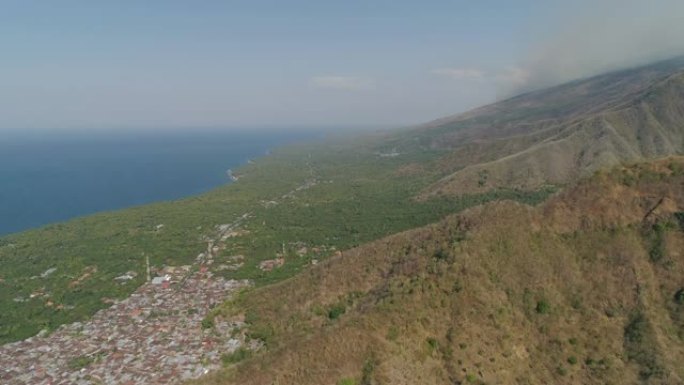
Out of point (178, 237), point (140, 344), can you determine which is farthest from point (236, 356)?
point (178, 237)

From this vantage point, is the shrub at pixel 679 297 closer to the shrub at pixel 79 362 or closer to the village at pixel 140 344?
the village at pixel 140 344

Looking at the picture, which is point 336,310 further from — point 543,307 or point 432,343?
point 543,307

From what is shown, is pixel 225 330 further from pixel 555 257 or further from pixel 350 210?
pixel 350 210

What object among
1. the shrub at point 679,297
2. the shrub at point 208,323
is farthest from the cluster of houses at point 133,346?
the shrub at point 679,297

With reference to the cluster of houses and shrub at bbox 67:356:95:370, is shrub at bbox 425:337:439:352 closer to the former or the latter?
the cluster of houses

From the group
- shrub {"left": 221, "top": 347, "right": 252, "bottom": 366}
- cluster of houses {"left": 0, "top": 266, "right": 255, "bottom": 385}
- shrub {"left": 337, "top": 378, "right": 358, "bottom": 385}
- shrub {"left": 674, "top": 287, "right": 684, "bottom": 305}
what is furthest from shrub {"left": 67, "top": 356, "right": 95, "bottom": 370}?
shrub {"left": 674, "top": 287, "right": 684, "bottom": 305}

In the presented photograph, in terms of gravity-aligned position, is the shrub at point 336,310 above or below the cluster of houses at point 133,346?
above
